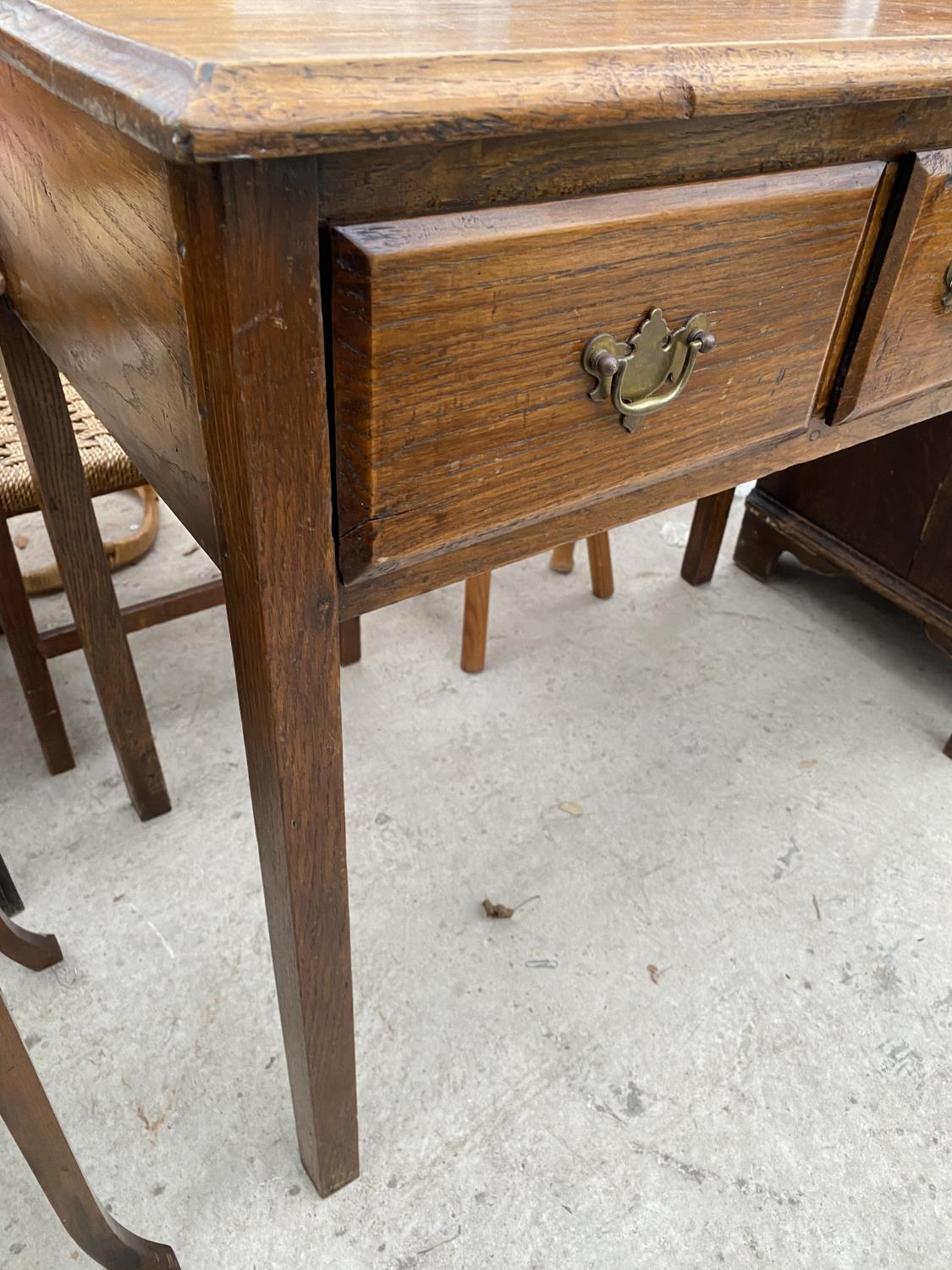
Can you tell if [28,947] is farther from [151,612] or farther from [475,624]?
[475,624]

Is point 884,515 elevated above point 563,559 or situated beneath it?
elevated above

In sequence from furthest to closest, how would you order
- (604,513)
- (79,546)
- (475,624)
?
(475,624) < (79,546) < (604,513)

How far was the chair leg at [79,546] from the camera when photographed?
96 cm

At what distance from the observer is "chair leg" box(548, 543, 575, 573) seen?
6.03 feet

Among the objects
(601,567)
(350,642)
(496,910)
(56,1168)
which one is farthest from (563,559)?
(56,1168)

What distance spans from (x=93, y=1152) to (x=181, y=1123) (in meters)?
0.09

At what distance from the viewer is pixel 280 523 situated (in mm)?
498

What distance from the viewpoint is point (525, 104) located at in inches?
16.5

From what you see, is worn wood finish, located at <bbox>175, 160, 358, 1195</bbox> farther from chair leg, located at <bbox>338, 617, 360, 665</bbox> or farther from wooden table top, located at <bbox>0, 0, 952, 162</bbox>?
chair leg, located at <bbox>338, 617, 360, 665</bbox>

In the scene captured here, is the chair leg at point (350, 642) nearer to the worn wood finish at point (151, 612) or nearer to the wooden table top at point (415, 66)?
the worn wood finish at point (151, 612)

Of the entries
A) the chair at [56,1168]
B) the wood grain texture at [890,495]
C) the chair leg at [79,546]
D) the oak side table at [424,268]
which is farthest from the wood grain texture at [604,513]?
the wood grain texture at [890,495]

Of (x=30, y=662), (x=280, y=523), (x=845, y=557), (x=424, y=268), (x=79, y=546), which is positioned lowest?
(x=845, y=557)

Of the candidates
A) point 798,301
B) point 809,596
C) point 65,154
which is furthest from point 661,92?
point 809,596

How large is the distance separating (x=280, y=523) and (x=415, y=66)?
0.75 ft
